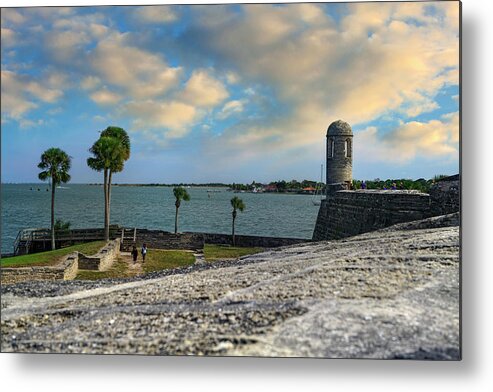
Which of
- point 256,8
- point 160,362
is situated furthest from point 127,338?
point 256,8

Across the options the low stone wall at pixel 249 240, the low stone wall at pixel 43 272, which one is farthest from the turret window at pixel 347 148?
the low stone wall at pixel 43 272

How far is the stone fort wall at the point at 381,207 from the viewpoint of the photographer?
28.3ft

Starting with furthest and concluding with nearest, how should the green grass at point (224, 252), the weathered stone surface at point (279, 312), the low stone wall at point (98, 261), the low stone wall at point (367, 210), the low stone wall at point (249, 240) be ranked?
the low stone wall at point (249, 240) < the green grass at point (224, 252) < the low stone wall at point (98, 261) < the low stone wall at point (367, 210) < the weathered stone surface at point (279, 312)

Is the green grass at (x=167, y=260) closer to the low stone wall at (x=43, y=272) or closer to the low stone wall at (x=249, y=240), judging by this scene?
the low stone wall at (x=43, y=272)

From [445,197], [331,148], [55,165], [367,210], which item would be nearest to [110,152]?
[55,165]

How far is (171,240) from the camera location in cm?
2131

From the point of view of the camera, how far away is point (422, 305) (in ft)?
16.8

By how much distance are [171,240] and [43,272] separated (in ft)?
38.3

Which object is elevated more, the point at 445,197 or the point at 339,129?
the point at 339,129

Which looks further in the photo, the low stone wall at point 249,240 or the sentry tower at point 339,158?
the low stone wall at point 249,240

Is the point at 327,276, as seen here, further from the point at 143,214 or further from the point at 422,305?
the point at 143,214

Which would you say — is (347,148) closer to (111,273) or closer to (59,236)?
(111,273)

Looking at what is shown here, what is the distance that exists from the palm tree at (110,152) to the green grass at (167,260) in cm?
355

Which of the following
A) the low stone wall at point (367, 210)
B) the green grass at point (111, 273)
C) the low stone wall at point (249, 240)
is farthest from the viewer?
the low stone wall at point (249, 240)
